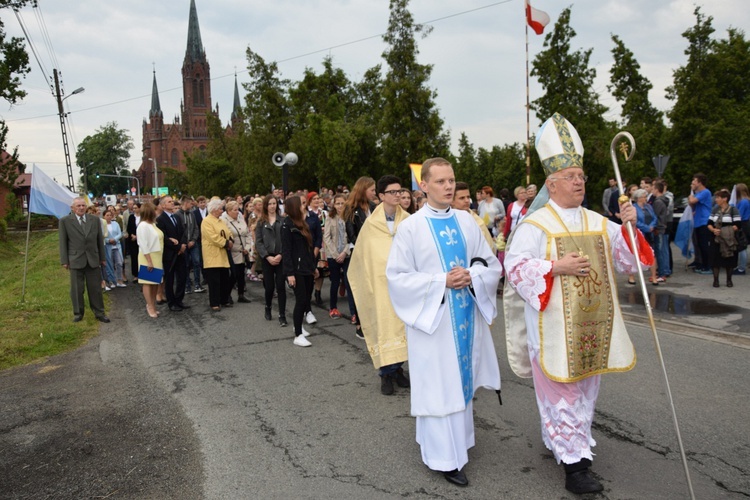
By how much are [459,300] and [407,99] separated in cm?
2095

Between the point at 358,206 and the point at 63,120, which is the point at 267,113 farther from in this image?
the point at 358,206

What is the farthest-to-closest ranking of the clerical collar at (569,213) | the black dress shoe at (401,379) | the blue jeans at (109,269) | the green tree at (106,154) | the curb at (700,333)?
the green tree at (106,154) < the blue jeans at (109,269) < the curb at (700,333) < the black dress shoe at (401,379) < the clerical collar at (569,213)

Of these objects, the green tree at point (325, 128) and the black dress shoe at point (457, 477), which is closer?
the black dress shoe at point (457, 477)

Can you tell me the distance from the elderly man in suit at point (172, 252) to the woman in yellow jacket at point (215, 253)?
0.54 meters

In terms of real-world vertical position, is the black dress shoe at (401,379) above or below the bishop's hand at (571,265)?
below

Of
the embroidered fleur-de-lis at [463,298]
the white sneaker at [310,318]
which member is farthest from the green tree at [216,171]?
the embroidered fleur-de-lis at [463,298]

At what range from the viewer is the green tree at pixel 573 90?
75.4 feet

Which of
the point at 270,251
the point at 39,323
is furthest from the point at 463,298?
the point at 39,323

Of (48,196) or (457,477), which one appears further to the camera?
(48,196)

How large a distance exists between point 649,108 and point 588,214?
2573cm

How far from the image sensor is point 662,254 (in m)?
11.4

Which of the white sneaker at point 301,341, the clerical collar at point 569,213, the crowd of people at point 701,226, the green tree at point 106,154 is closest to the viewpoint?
the clerical collar at point 569,213

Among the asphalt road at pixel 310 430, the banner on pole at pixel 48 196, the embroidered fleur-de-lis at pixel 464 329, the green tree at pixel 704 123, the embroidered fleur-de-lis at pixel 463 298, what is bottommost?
the asphalt road at pixel 310 430

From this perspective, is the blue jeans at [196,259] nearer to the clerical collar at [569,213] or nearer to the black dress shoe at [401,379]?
the black dress shoe at [401,379]
